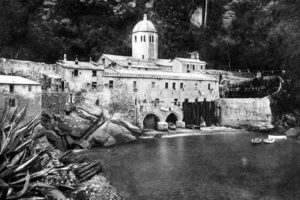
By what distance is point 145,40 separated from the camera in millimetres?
53469

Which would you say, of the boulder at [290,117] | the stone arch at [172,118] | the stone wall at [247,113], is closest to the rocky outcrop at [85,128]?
the stone arch at [172,118]

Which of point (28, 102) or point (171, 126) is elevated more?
point (28, 102)

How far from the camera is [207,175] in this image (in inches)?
934

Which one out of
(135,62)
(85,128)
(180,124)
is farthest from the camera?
(135,62)

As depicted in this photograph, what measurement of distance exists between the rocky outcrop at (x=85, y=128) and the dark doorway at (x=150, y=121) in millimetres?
7317

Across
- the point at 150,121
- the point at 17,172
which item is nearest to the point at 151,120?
the point at 150,121

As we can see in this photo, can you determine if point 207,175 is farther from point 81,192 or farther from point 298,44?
point 298,44

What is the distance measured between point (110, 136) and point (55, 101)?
7616mm

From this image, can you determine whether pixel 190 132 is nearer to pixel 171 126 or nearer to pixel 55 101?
pixel 171 126

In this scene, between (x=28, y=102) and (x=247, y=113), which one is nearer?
(x=28, y=102)

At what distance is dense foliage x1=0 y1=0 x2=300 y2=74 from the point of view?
46812 mm

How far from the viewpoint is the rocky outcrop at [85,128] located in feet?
109

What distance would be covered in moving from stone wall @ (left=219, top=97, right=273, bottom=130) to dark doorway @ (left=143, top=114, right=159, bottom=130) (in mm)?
11213

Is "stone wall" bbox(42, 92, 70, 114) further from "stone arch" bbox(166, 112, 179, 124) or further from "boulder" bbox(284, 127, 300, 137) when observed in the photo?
"boulder" bbox(284, 127, 300, 137)
